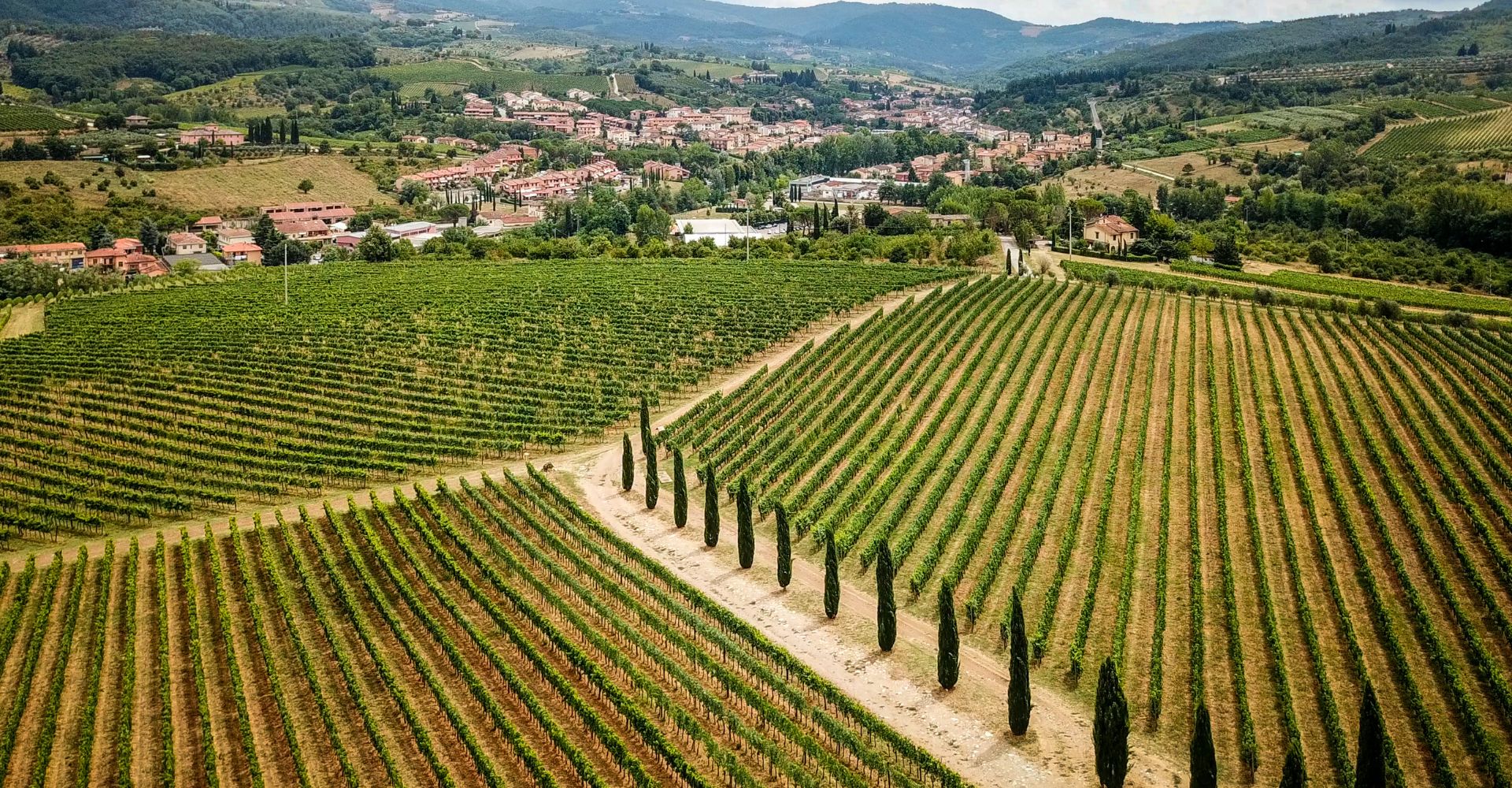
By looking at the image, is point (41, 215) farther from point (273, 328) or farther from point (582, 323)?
point (582, 323)

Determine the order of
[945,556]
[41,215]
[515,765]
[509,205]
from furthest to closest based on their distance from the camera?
[509,205], [41,215], [945,556], [515,765]

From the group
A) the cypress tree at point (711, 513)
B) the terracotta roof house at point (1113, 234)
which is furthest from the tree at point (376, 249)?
the cypress tree at point (711, 513)

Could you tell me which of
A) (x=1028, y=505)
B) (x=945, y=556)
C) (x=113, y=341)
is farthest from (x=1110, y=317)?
(x=113, y=341)

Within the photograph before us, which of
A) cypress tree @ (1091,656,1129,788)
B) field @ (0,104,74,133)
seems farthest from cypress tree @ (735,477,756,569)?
field @ (0,104,74,133)

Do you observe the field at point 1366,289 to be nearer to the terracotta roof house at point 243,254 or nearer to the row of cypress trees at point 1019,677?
the row of cypress trees at point 1019,677

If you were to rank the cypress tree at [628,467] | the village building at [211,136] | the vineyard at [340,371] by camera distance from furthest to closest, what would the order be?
the village building at [211,136] → the vineyard at [340,371] → the cypress tree at [628,467]
